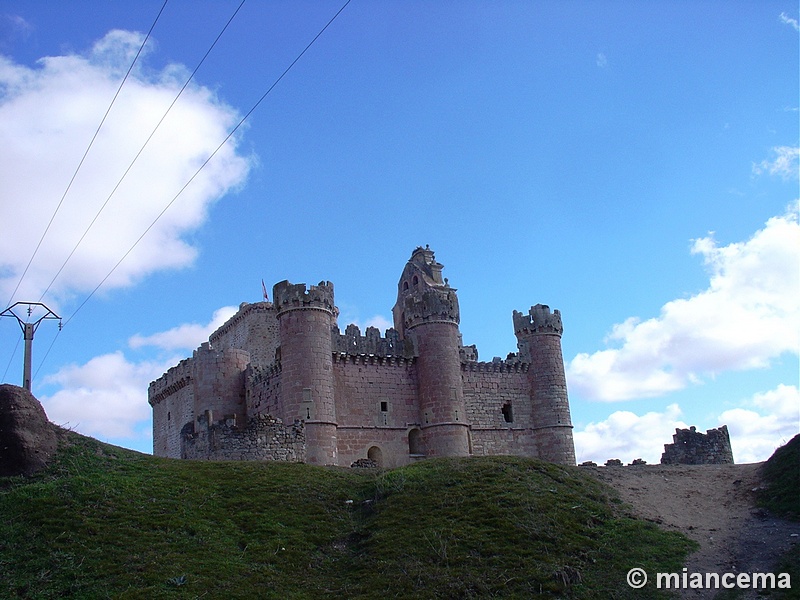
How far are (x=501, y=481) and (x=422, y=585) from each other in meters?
6.68

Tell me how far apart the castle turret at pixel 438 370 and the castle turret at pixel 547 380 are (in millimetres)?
4531

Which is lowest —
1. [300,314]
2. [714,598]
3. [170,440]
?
[714,598]

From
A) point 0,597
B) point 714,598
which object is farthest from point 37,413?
point 714,598

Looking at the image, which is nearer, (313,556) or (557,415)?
(313,556)

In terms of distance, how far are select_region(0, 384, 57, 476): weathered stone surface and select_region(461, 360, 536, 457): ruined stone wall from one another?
1916 cm

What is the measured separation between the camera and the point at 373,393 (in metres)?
34.0

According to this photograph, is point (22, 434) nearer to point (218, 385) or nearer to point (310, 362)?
point (310, 362)

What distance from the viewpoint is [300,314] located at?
32000mm

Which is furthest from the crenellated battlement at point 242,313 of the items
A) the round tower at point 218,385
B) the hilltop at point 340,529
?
the hilltop at point 340,529

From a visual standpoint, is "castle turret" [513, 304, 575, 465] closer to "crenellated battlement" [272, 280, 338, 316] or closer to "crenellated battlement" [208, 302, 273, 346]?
"crenellated battlement" [272, 280, 338, 316]

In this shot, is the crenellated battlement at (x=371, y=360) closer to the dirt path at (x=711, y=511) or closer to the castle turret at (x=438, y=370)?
the castle turret at (x=438, y=370)

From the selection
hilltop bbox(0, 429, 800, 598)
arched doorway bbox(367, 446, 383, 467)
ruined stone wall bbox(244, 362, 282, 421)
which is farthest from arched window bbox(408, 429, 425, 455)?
hilltop bbox(0, 429, 800, 598)

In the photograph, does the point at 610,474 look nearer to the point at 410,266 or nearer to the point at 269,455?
the point at 269,455

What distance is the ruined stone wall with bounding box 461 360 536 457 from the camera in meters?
36.2
